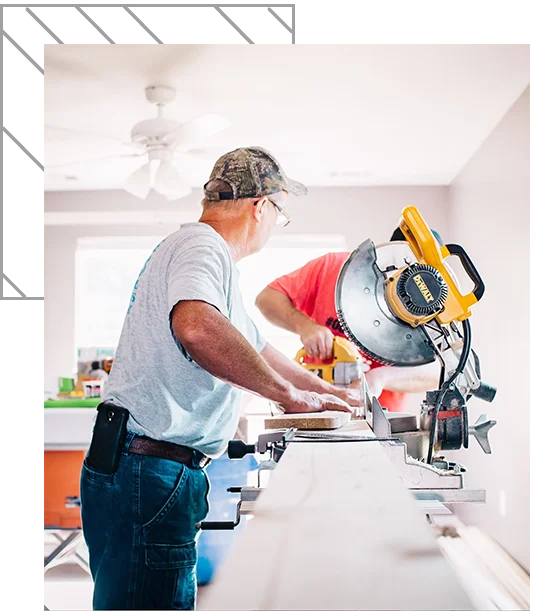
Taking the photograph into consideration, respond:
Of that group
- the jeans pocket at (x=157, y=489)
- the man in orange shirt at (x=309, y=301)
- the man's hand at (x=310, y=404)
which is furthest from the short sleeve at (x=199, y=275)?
the man in orange shirt at (x=309, y=301)

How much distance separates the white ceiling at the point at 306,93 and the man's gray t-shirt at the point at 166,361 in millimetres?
1783

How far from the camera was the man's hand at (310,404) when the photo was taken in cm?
119

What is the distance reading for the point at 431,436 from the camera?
1068 millimetres

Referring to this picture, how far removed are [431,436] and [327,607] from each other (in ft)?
2.20

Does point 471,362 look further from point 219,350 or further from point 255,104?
point 255,104

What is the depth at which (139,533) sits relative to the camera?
1227 millimetres

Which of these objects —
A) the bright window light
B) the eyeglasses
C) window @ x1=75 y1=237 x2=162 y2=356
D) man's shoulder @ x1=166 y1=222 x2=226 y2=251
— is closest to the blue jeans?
man's shoulder @ x1=166 y1=222 x2=226 y2=251

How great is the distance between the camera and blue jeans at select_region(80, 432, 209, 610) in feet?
3.99

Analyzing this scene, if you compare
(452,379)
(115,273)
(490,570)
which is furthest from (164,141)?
(490,570)

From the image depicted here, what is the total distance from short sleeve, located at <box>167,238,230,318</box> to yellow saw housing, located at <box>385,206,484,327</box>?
308mm

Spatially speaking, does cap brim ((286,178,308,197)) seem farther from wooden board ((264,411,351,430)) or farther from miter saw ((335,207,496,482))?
wooden board ((264,411,351,430))

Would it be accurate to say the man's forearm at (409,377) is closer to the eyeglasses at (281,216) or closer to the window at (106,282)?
the eyeglasses at (281,216)

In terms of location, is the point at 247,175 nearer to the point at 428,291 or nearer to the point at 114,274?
the point at 428,291

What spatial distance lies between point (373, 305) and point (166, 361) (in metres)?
0.40
